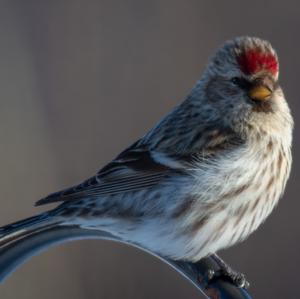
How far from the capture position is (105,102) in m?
4.68

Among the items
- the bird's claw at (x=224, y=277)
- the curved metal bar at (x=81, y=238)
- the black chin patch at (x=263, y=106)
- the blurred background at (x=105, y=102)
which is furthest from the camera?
the blurred background at (x=105, y=102)

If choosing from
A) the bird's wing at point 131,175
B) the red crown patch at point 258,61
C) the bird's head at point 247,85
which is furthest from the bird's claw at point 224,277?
the red crown patch at point 258,61

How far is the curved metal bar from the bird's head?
1.61 ft

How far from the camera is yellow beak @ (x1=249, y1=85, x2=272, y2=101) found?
285cm

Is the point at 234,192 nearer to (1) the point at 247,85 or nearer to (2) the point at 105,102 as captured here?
(1) the point at 247,85

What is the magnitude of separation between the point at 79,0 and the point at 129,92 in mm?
682

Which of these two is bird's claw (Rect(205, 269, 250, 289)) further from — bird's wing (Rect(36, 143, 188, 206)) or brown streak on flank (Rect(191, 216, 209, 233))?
bird's wing (Rect(36, 143, 188, 206))

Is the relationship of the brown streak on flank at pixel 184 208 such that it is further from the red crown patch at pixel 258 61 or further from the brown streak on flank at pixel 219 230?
the red crown patch at pixel 258 61

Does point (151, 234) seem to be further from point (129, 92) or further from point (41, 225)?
point (129, 92)

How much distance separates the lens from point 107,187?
294 centimetres

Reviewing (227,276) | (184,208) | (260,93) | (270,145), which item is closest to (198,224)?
(184,208)

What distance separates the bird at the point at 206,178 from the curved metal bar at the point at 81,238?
101 millimetres

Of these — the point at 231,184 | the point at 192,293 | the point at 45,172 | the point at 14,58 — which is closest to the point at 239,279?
the point at 231,184

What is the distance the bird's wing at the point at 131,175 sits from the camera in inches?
115
